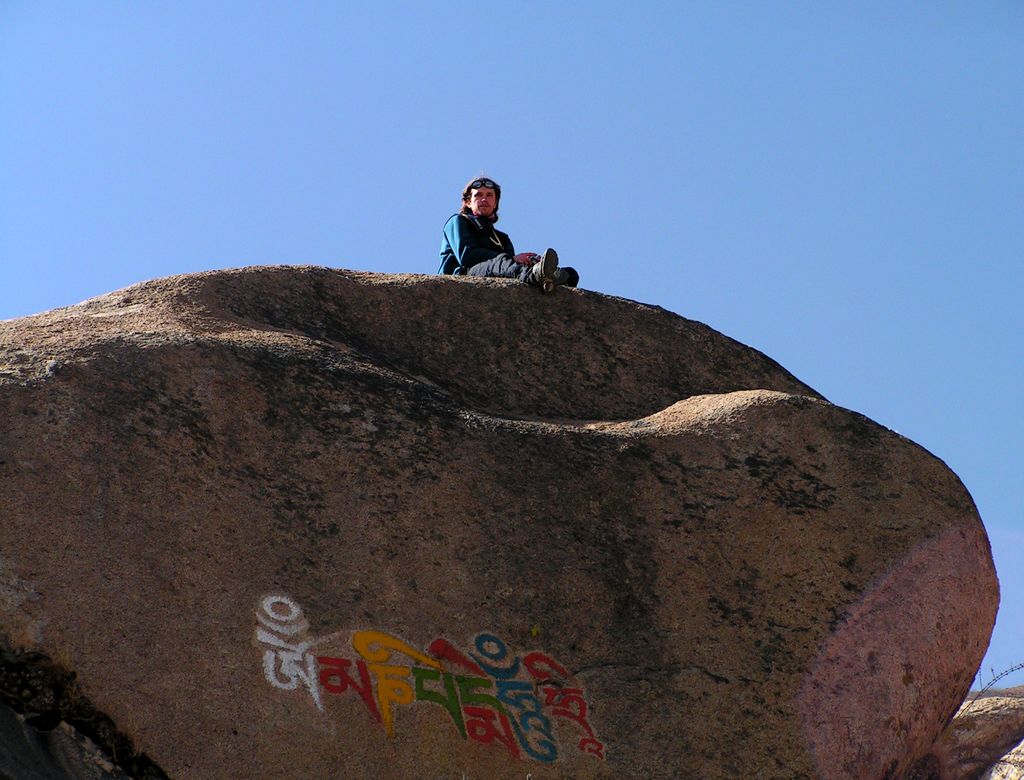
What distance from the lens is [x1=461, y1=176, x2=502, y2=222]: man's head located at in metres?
9.26

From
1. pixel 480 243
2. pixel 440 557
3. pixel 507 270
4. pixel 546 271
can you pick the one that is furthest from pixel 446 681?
pixel 480 243

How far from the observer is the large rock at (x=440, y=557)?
17.6 feet

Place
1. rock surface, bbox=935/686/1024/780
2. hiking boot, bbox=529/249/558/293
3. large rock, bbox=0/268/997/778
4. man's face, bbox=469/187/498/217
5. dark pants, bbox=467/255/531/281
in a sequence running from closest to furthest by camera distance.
A: 1. large rock, bbox=0/268/997/778
2. hiking boot, bbox=529/249/558/293
3. dark pants, bbox=467/255/531/281
4. man's face, bbox=469/187/498/217
5. rock surface, bbox=935/686/1024/780

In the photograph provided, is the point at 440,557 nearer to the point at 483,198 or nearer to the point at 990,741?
the point at 483,198

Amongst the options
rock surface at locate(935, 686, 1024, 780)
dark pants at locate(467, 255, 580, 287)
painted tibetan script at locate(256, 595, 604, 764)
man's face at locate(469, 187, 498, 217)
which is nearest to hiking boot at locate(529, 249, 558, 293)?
dark pants at locate(467, 255, 580, 287)

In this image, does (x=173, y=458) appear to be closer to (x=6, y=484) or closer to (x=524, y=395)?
(x=6, y=484)

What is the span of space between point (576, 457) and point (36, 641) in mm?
2728

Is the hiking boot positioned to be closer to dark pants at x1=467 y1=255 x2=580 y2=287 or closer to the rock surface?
dark pants at x1=467 y1=255 x2=580 y2=287

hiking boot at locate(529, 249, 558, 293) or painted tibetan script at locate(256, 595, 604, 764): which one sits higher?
hiking boot at locate(529, 249, 558, 293)

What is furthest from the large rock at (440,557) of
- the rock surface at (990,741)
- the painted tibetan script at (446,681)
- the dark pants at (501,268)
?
the rock surface at (990,741)

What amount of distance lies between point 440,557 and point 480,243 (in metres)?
3.54

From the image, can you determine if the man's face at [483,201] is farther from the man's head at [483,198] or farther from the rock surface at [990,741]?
the rock surface at [990,741]

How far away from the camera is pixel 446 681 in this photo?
18.8ft

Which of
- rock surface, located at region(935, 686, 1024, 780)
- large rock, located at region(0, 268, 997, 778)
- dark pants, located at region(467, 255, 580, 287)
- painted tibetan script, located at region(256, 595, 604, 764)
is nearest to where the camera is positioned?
large rock, located at region(0, 268, 997, 778)
